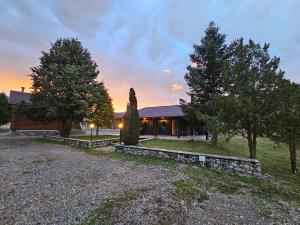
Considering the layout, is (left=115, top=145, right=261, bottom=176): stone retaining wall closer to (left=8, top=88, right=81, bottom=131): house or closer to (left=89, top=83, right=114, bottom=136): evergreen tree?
(left=89, top=83, right=114, bottom=136): evergreen tree

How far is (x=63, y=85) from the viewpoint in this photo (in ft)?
60.7

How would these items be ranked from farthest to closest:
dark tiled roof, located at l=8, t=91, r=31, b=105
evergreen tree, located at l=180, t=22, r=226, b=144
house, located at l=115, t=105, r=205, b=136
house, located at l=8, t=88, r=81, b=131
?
dark tiled roof, located at l=8, t=91, r=31, b=105 < house, located at l=115, t=105, r=205, b=136 < house, located at l=8, t=88, r=81, b=131 < evergreen tree, located at l=180, t=22, r=226, b=144

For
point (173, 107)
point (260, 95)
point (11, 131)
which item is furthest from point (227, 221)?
point (11, 131)

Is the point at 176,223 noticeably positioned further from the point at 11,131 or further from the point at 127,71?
the point at 11,131

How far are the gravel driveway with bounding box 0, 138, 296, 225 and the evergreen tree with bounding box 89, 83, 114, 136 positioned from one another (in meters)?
12.4

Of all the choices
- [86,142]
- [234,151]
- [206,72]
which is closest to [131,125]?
[86,142]

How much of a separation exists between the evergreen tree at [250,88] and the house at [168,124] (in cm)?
1347

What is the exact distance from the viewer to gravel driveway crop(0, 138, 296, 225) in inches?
174

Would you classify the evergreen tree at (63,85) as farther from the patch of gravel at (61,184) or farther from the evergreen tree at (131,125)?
the patch of gravel at (61,184)

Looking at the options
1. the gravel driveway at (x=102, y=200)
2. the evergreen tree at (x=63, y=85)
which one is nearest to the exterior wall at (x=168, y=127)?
the evergreen tree at (x=63, y=85)

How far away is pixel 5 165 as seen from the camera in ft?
29.4

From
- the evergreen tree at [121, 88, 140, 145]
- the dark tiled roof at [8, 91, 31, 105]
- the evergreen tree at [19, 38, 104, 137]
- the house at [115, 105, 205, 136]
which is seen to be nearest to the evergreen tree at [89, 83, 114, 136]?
the evergreen tree at [19, 38, 104, 137]

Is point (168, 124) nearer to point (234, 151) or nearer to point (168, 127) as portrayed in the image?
point (168, 127)

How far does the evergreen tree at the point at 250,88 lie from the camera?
9789 millimetres
